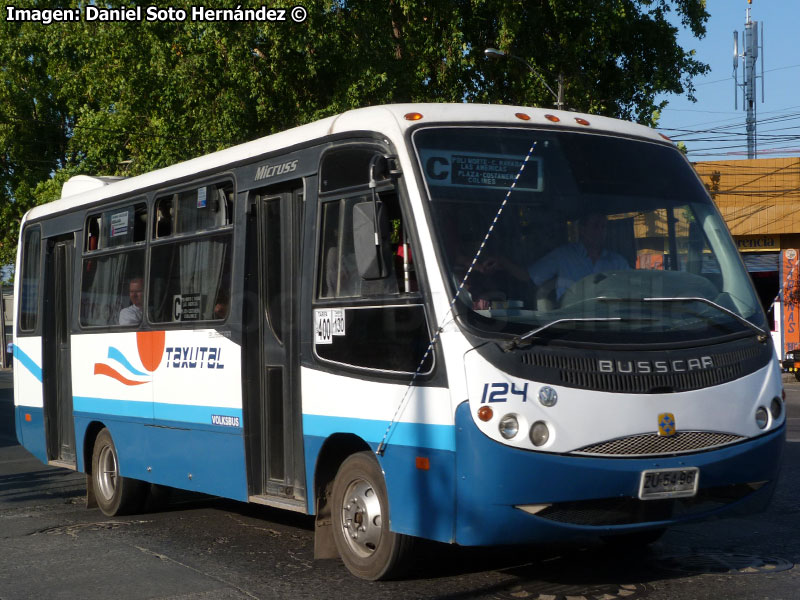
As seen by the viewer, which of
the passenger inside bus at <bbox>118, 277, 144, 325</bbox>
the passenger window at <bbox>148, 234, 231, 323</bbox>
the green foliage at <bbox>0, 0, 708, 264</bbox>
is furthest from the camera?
the green foliage at <bbox>0, 0, 708, 264</bbox>

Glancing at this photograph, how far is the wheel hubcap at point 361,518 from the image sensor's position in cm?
671

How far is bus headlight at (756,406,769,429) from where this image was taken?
6.45 m

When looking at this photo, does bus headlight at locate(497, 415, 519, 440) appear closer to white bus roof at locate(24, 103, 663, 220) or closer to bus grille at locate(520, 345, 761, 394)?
bus grille at locate(520, 345, 761, 394)

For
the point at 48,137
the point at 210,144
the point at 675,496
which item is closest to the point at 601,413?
the point at 675,496

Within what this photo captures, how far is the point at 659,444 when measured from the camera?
608 centimetres

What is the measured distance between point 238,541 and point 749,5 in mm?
51508

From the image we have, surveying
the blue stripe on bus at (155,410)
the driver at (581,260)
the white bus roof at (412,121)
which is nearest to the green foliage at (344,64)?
the blue stripe on bus at (155,410)

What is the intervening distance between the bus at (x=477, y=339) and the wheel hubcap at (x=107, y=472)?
2012 mm

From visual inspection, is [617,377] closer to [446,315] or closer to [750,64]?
[446,315]

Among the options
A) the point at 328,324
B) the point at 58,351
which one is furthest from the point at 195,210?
the point at 58,351

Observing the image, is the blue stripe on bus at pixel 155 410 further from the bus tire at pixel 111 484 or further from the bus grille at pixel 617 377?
the bus grille at pixel 617 377

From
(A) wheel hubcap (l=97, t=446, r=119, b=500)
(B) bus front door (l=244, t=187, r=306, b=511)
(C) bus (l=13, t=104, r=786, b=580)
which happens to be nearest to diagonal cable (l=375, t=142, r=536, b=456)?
(C) bus (l=13, t=104, r=786, b=580)

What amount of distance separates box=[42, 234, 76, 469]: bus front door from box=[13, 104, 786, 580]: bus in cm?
330

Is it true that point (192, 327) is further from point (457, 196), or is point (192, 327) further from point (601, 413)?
point (601, 413)
